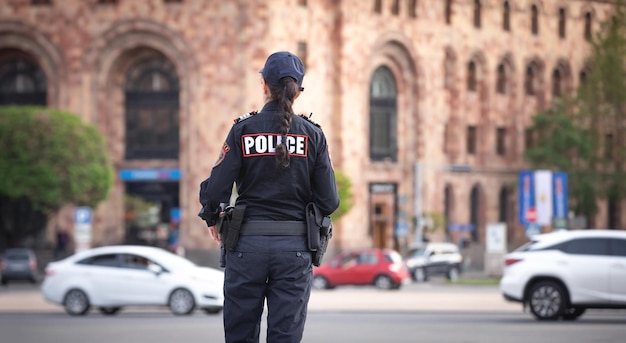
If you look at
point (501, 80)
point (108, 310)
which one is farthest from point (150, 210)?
point (108, 310)

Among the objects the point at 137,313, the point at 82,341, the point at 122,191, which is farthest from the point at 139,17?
the point at 82,341

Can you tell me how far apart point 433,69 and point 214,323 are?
53.0m

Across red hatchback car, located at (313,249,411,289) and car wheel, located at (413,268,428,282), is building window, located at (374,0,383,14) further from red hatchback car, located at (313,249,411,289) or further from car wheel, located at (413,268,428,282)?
red hatchback car, located at (313,249,411,289)

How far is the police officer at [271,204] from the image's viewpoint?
802cm

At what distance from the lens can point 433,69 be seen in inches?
2990

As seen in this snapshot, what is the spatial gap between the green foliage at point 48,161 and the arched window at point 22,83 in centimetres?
804

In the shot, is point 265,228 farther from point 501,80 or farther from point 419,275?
point 501,80

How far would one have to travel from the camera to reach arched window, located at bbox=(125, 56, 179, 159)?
69000 mm

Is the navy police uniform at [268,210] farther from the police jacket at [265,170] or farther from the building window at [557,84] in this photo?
the building window at [557,84]

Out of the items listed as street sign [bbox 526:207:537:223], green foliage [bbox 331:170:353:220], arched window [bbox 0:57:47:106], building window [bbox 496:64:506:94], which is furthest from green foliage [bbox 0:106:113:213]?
building window [bbox 496:64:506:94]

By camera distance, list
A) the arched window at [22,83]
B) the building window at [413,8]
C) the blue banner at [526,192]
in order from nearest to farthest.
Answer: the blue banner at [526,192] → the arched window at [22,83] → the building window at [413,8]

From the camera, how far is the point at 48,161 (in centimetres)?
6066

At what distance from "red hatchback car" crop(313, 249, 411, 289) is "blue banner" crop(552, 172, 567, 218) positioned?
6789mm

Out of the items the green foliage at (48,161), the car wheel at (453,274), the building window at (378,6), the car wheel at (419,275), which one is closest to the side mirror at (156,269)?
the car wheel at (419,275)
